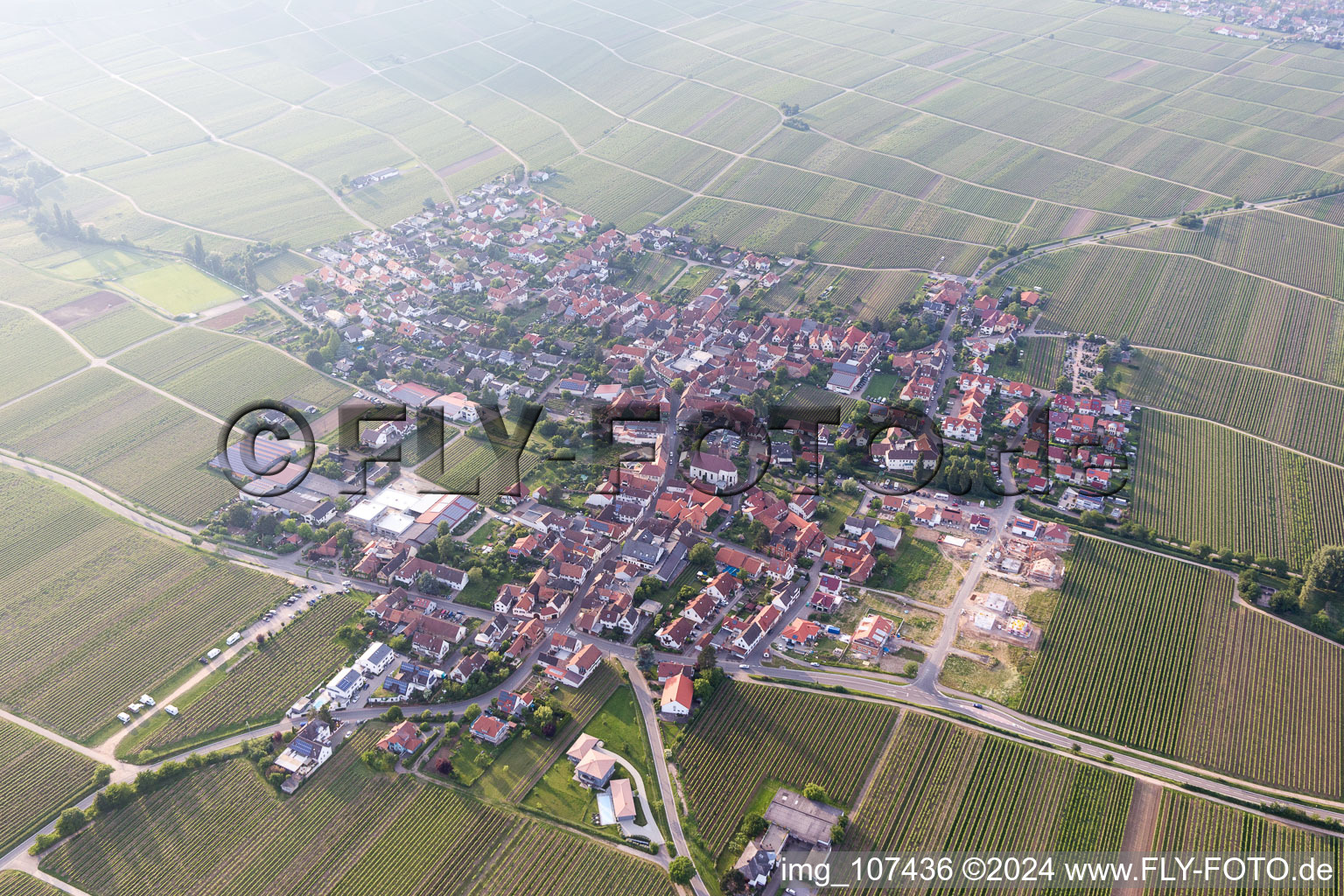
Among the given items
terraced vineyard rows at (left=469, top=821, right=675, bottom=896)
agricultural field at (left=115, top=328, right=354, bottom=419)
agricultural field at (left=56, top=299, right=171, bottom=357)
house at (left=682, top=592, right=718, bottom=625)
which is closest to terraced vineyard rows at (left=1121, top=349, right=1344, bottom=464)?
house at (left=682, top=592, right=718, bottom=625)

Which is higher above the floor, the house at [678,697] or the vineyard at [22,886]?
the house at [678,697]

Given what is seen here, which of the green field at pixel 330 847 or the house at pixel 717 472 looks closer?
the green field at pixel 330 847

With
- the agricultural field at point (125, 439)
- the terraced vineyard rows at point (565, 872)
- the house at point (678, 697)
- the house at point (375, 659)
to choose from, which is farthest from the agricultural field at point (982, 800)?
the agricultural field at point (125, 439)

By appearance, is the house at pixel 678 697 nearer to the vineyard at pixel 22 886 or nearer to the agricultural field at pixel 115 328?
the vineyard at pixel 22 886

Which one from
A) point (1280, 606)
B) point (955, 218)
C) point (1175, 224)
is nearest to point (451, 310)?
point (955, 218)

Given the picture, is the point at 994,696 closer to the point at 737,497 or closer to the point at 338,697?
the point at 737,497
